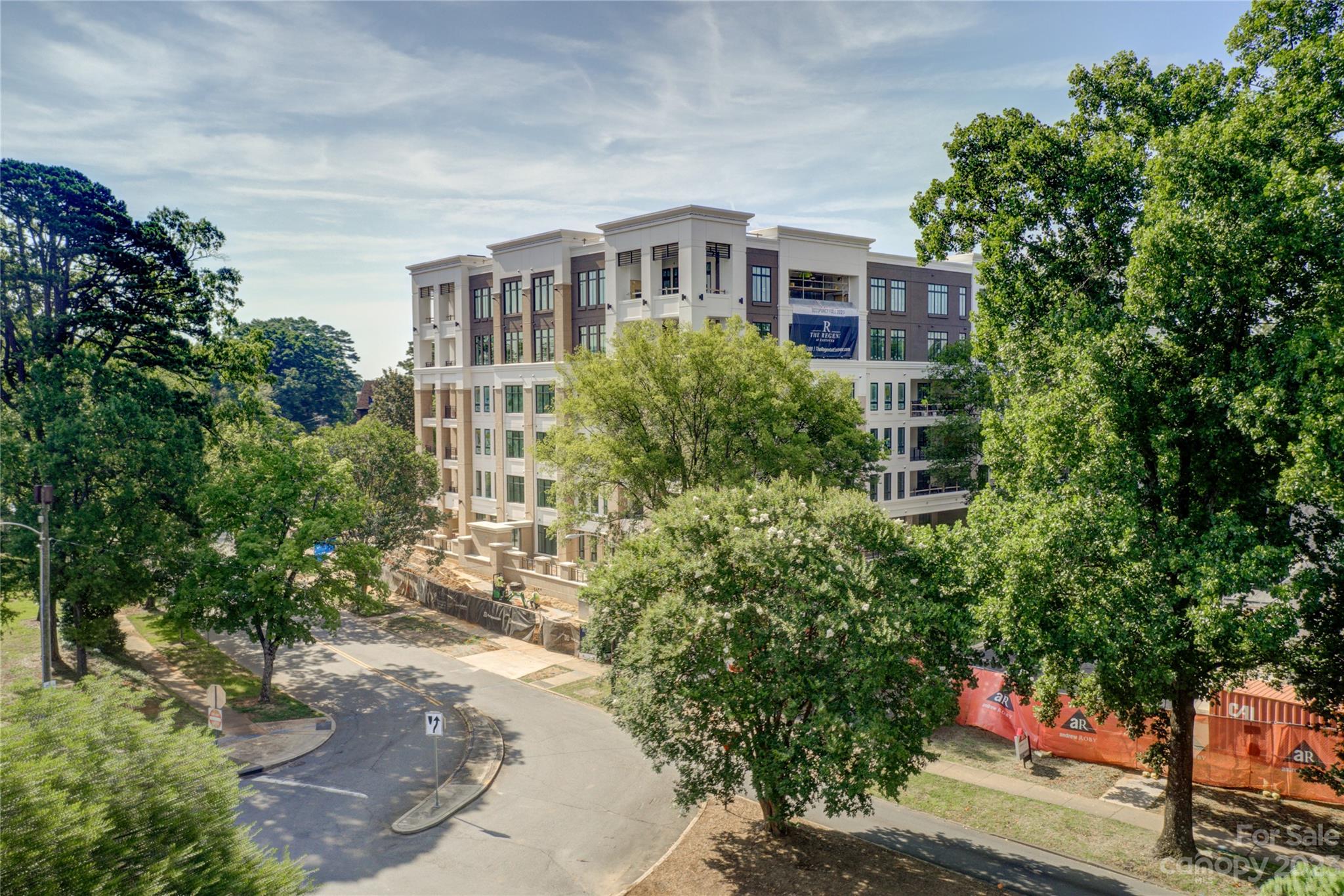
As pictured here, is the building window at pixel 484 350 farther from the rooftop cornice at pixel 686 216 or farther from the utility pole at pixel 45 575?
the utility pole at pixel 45 575

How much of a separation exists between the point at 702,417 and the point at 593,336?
18425 millimetres

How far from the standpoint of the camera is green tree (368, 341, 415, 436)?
67.9 m

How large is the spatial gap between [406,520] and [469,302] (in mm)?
17167

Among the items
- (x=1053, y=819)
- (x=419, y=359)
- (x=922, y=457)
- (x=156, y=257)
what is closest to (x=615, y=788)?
(x=1053, y=819)

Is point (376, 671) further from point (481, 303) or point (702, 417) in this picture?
point (481, 303)

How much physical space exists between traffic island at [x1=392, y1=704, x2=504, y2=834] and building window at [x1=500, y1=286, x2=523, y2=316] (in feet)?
97.2

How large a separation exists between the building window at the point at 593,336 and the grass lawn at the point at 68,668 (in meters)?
26.1

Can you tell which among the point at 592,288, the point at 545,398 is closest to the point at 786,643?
the point at 592,288

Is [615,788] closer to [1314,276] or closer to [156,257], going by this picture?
[1314,276]

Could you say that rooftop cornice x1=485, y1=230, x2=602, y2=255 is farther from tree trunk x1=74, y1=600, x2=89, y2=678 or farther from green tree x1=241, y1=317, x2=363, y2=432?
green tree x1=241, y1=317, x2=363, y2=432

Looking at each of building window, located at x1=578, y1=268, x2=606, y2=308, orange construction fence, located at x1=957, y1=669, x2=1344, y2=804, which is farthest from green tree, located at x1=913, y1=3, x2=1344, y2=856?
building window, located at x1=578, y1=268, x2=606, y2=308

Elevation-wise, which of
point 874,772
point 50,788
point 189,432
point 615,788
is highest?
point 189,432

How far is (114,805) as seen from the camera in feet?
29.8

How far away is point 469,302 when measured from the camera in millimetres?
57812
